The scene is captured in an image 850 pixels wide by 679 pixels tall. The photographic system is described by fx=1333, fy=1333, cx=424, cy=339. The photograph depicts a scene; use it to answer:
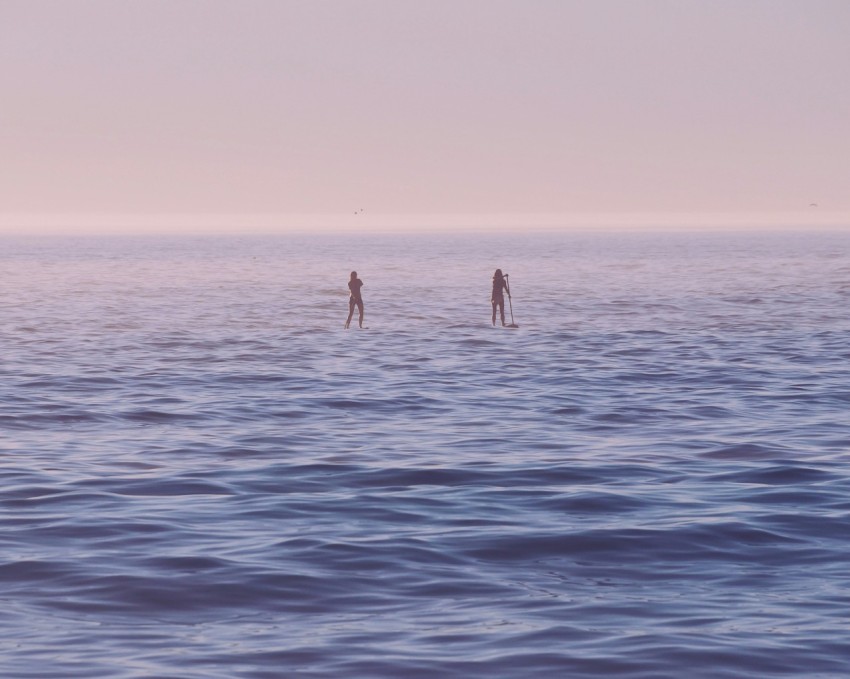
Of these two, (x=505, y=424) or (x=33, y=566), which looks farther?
(x=505, y=424)

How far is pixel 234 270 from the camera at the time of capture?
113562 millimetres

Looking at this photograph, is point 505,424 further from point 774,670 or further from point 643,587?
point 774,670

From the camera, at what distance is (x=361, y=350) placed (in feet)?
122

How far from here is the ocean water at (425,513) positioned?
9969 millimetres

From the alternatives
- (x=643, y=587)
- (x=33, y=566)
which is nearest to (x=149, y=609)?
(x=33, y=566)

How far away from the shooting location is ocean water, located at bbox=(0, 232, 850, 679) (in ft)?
32.7

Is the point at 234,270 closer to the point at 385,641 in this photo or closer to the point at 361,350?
the point at 361,350

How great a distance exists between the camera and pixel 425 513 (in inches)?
577

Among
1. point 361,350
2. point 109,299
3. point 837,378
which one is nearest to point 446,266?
point 109,299

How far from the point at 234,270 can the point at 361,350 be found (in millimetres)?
78100

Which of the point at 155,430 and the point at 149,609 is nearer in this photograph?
the point at 149,609

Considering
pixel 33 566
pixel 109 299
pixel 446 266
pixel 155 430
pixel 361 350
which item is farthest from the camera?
pixel 446 266

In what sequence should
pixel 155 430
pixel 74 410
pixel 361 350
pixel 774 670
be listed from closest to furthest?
pixel 774 670 → pixel 155 430 → pixel 74 410 → pixel 361 350

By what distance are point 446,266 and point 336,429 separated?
99776 mm
